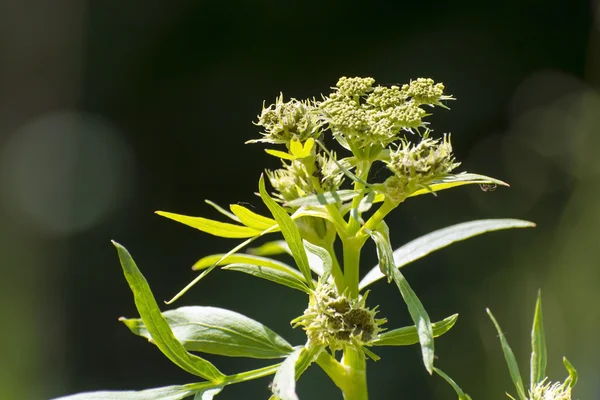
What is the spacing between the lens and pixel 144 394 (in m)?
0.58

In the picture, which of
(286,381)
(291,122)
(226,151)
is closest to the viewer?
(286,381)

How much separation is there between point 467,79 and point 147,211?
143cm

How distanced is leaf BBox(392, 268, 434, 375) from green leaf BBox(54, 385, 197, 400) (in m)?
0.21

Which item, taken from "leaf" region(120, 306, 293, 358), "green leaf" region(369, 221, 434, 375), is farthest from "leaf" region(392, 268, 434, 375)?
"leaf" region(120, 306, 293, 358)

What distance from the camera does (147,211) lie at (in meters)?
2.77

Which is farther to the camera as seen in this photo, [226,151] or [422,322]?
[226,151]

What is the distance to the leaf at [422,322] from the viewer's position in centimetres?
48

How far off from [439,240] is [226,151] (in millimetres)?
2116

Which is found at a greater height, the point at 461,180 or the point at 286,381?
the point at 461,180

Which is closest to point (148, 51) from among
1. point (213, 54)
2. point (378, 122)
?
point (213, 54)

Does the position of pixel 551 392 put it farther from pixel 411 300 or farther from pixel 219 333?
pixel 219 333

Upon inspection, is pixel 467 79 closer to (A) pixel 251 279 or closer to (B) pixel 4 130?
(A) pixel 251 279

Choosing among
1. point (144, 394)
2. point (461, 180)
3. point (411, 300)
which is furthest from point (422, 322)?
point (144, 394)

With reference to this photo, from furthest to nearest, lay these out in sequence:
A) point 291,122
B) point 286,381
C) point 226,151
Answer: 1. point 226,151
2. point 291,122
3. point 286,381
